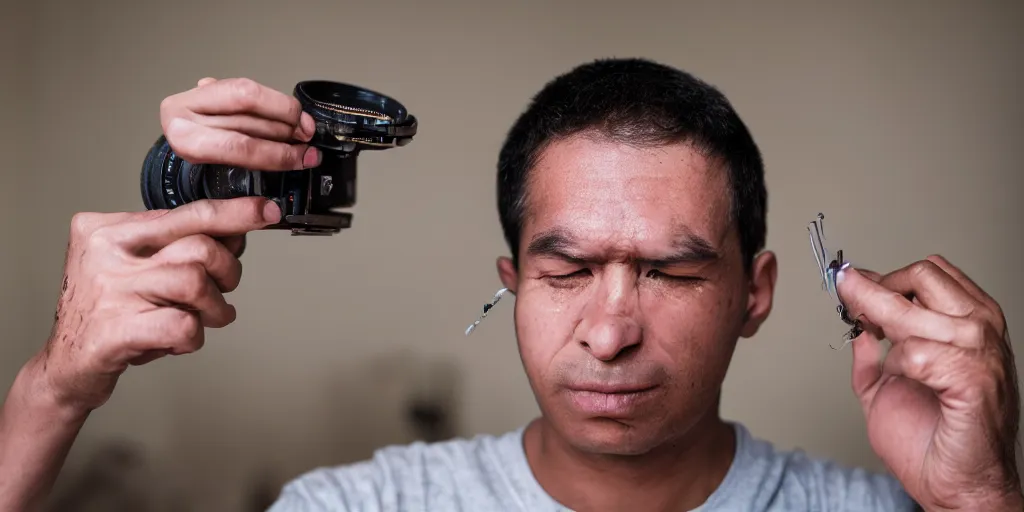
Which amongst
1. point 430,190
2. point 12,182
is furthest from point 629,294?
point 12,182

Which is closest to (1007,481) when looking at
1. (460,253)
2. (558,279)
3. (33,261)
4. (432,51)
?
(558,279)

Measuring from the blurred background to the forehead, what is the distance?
3.06 ft

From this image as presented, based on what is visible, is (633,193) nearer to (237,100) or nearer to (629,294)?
(629,294)

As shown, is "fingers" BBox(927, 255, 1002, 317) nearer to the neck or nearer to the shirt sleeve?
the neck

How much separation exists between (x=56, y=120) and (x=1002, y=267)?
91.9 inches

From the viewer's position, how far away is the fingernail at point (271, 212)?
1.45 metres

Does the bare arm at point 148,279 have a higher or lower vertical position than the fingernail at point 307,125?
lower

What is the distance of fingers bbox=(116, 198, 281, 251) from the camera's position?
4.66 feet

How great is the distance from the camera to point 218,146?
53.4 inches

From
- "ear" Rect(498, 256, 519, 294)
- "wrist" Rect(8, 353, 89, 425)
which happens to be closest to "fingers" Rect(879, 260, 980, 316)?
"ear" Rect(498, 256, 519, 294)

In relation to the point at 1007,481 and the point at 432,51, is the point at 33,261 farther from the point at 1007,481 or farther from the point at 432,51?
the point at 1007,481

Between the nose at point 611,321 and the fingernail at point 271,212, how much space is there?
0.50 metres

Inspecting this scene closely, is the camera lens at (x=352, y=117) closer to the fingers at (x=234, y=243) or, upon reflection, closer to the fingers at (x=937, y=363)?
the fingers at (x=234, y=243)

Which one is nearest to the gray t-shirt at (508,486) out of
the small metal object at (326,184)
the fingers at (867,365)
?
the fingers at (867,365)
